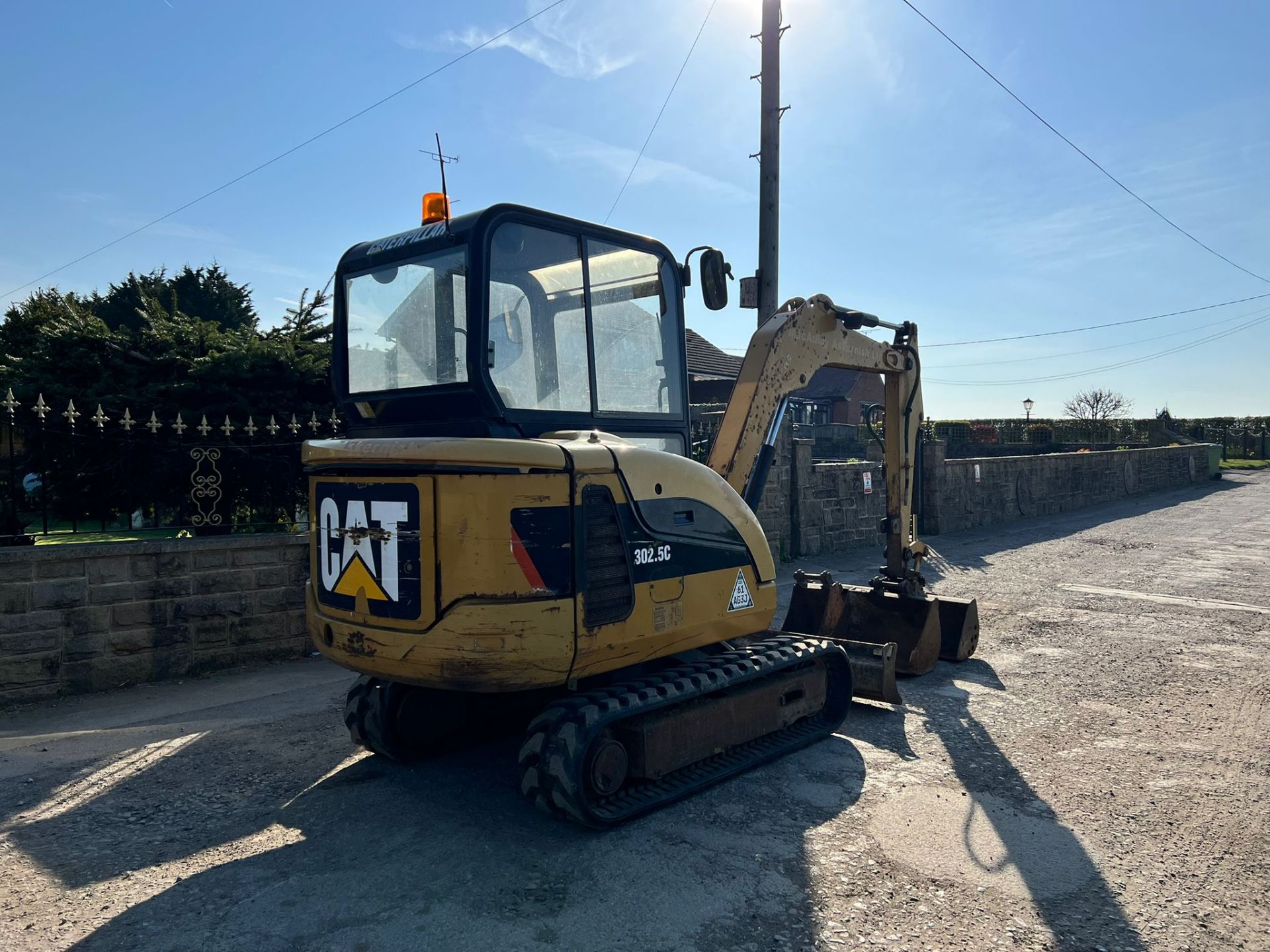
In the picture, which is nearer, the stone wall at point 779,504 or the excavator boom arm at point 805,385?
the excavator boom arm at point 805,385

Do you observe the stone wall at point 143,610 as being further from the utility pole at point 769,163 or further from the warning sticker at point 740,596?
the utility pole at point 769,163

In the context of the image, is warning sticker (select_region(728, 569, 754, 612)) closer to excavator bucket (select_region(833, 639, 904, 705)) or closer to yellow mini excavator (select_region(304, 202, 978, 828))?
yellow mini excavator (select_region(304, 202, 978, 828))

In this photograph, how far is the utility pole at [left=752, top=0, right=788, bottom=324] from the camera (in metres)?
10.8

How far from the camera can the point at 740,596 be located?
4.77 metres

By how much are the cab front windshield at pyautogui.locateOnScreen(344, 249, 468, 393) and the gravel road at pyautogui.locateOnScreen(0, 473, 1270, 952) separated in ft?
6.97

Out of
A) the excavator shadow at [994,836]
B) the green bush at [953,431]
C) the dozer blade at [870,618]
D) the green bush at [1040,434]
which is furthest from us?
the green bush at [953,431]

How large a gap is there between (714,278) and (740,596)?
182cm

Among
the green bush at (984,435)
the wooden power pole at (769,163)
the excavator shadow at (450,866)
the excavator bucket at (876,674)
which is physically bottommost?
the excavator shadow at (450,866)

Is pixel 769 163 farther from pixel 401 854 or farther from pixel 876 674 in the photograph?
pixel 401 854

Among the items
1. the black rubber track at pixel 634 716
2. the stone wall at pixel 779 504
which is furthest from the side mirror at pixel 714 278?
the stone wall at pixel 779 504

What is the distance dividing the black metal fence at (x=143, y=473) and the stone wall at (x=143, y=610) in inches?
12.0

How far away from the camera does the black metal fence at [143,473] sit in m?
6.35

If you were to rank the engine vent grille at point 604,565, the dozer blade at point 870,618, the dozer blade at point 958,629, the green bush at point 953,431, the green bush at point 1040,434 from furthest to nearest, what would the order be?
1. the green bush at point 953,431
2. the green bush at point 1040,434
3. the dozer blade at point 958,629
4. the dozer blade at point 870,618
5. the engine vent grille at point 604,565

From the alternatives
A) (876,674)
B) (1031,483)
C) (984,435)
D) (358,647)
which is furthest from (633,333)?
(984,435)
